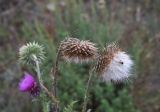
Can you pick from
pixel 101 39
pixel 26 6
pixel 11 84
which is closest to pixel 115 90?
pixel 101 39

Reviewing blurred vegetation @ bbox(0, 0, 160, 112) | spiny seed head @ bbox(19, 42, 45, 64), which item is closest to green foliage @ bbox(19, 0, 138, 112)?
blurred vegetation @ bbox(0, 0, 160, 112)

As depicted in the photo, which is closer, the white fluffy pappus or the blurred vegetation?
the white fluffy pappus

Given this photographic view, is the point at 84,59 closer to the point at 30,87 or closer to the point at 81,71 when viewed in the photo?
the point at 30,87

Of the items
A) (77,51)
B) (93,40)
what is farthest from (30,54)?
(93,40)

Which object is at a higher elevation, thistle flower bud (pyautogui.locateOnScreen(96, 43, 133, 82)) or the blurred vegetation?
the blurred vegetation

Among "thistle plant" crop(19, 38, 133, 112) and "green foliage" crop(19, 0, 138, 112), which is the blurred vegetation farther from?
"thistle plant" crop(19, 38, 133, 112)

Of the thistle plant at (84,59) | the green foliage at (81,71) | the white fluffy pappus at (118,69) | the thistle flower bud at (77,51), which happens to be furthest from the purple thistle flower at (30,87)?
the green foliage at (81,71)

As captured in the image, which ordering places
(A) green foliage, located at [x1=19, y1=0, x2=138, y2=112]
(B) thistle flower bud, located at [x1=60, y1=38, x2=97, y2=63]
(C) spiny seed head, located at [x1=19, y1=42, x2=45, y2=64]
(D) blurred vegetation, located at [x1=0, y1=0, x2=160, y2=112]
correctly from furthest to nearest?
(D) blurred vegetation, located at [x1=0, y1=0, x2=160, y2=112], (A) green foliage, located at [x1=19, y1=0, x2=138, y2=112], (C) spiny seed head, located at [x1=19, y1=42, x2=45, y2=64], (B) thistle flower bud, located at [x1=60, y1=38, x2=97, y2=63]

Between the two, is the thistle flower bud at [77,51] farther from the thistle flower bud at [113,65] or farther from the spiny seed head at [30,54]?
the spiny seed head at [30,54]
